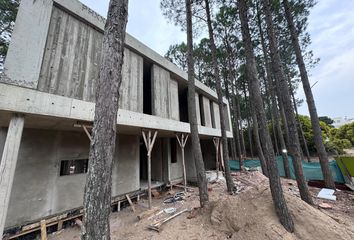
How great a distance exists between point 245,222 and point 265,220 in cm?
41

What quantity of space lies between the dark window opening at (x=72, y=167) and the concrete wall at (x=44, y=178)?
0.12m

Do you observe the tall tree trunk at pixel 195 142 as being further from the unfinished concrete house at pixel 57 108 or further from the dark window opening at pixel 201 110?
the dark window opening at pixel 201 110

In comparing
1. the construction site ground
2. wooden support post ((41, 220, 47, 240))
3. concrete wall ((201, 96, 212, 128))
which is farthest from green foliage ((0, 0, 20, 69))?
concrete wall ((201, 96, 212, 128))

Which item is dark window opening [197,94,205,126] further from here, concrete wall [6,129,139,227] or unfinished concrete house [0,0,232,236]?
concrete wall [6,129,139,227]

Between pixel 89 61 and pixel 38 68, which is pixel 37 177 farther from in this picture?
pixel 89 61

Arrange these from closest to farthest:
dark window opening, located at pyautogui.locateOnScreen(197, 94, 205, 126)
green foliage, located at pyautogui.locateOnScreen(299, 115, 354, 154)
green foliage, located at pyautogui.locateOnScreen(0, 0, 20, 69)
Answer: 1. green foliage, located at pyautogui.locateOnScreen(0, 0, 20, 69)
2. dark window opening, located at pyautogui.locateOnScreen(197, 94, 205, 126)
3. green foliage, located at pyautogui.locateOnScreen(299, 115, 354, 154)

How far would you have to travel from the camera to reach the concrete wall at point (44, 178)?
405cm

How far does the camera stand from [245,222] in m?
3.44

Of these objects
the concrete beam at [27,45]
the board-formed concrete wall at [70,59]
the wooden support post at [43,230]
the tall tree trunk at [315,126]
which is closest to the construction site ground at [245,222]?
the wooden support post at [43,230]

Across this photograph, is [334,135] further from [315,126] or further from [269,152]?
[269,152]

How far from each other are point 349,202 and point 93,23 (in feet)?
32.3

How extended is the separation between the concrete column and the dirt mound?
4174 millimetres

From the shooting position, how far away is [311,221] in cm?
318

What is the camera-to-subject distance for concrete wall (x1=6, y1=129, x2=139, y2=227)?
13.3ft
